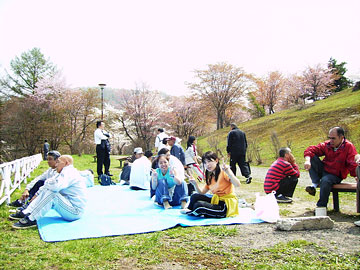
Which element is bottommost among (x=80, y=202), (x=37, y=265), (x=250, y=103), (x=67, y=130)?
(x=37, y=265)

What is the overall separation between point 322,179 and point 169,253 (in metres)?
2.98

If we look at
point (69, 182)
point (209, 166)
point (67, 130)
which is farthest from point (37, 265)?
point (67, 130)

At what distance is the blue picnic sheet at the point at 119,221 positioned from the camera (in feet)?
13.8

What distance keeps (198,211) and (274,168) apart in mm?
2047

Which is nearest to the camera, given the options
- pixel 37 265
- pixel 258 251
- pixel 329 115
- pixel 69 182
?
pixel 37 265

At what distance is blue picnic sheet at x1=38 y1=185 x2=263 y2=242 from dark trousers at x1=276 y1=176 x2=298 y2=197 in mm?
1132

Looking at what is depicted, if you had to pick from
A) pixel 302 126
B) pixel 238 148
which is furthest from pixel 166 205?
pixel 302 126

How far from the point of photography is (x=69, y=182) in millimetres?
4762

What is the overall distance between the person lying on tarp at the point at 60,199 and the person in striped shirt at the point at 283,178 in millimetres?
3515

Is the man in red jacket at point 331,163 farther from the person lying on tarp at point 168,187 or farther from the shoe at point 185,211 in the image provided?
the person lying on tarp at point 168,187

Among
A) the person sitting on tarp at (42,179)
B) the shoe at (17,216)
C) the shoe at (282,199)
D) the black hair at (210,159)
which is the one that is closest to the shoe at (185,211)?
the black hair at (210,159)

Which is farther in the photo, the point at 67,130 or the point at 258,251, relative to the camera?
the point at 67,130

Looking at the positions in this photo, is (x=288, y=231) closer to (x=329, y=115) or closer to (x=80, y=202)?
(x=80, y=202)

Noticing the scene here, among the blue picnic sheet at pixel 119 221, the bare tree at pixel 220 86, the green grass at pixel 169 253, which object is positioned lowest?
the green grass at pixel 169 253
